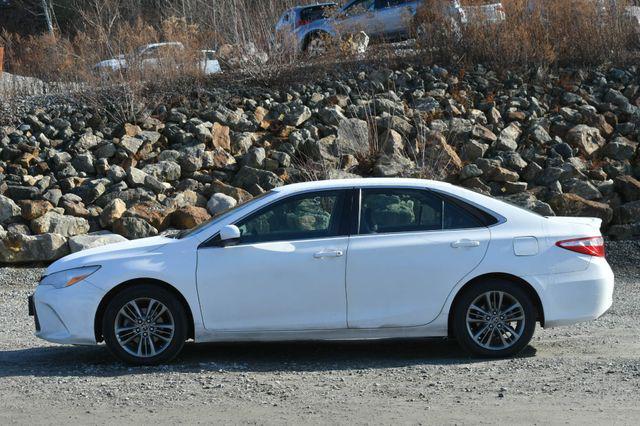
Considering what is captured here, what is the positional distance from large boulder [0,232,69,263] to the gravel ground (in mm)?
5052

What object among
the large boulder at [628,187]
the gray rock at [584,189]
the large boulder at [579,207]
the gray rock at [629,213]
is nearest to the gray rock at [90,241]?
the large boulder at [579,207]

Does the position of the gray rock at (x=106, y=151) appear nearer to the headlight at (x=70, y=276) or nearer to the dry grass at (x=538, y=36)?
the dry grass at (x=538, y=36)

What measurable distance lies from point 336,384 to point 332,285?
38.1 inches

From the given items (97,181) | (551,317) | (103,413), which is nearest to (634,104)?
(97,181)

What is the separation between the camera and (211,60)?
75.6 ft

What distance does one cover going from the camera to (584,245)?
8.48m

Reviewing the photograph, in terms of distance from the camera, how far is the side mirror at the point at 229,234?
8.30 meters

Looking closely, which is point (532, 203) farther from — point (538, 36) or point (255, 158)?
point (538, 36)

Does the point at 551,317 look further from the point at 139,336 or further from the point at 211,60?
the point at 211,60

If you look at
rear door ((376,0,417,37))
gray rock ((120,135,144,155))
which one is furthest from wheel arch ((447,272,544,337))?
rear door ((376,0,417,37))

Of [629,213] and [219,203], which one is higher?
[219,203]

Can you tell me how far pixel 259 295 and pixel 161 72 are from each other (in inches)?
552

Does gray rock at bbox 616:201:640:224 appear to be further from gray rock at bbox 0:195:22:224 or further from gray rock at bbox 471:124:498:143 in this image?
gray rock at bbox 0:195:22:224

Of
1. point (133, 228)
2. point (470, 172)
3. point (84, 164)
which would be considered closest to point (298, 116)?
point (470, 172)
